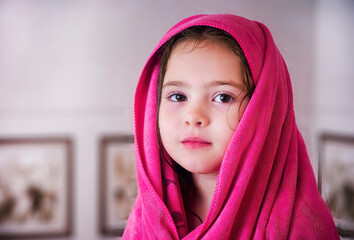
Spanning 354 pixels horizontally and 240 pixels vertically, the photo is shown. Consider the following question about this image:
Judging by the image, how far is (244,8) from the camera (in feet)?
2.55

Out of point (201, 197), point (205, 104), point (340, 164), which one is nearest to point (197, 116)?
point (205, 104)

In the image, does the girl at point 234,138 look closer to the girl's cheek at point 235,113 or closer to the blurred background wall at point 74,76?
the girl's cheek at point 235,113

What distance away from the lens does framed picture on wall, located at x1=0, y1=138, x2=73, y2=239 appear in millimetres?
1387

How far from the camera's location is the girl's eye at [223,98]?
469 mm

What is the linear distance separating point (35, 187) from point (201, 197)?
3.47 ft

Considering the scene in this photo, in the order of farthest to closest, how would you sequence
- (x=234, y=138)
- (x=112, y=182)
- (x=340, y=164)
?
(x=112, y=182) < (x=340, y=164) < (x=234, y=138)

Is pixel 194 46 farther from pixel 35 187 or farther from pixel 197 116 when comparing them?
pixel 35 187

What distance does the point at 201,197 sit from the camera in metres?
0.56

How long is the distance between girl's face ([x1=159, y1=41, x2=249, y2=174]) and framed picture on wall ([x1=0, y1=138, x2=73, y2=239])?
1026 mm

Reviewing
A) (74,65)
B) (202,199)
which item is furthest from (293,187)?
(74,65)

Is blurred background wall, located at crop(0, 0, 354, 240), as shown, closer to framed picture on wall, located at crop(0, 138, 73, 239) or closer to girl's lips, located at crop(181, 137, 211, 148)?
framed picture on wall, located at crop(0, 138, 73, 239)

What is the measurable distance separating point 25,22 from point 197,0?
2.86 ft

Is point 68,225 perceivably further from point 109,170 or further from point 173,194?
point 173,194

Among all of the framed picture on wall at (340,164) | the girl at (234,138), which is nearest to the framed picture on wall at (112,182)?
the framed picture on wall at (340,164)
